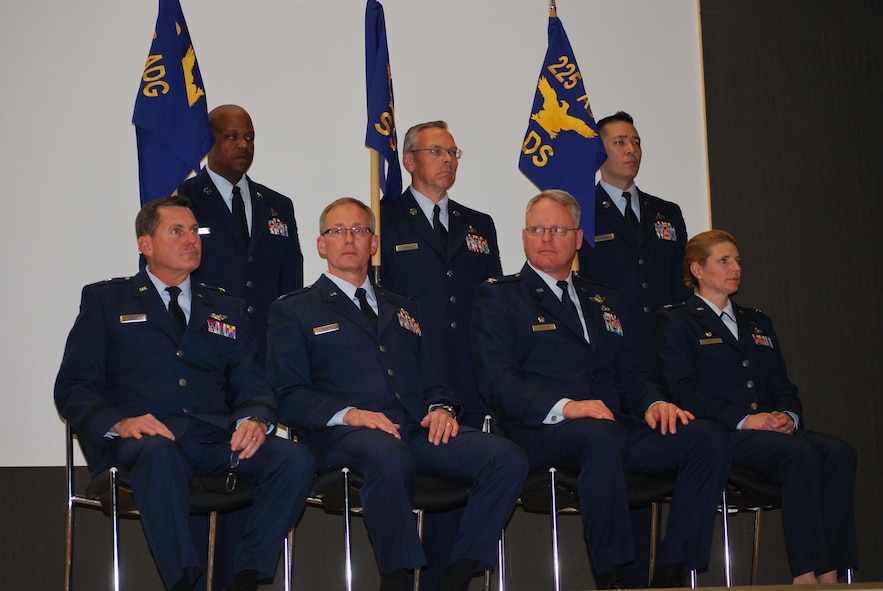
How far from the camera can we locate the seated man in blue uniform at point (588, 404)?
374cm

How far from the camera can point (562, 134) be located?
16.7 ft

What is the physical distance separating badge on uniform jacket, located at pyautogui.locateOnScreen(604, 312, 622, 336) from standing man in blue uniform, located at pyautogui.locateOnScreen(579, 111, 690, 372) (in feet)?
1.05

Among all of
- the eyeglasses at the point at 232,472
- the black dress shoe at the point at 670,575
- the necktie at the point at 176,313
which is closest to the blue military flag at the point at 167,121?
the necktie at the point at 176,313

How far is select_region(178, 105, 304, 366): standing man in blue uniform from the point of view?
14.5 feet

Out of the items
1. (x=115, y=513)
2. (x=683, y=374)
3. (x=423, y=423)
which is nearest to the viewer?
(x=115, y=513)

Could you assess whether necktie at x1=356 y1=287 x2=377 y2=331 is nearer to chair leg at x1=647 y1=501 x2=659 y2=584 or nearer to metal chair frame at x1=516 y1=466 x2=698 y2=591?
metal chair frame at x1=516 y1=466 x2=698 y2=591

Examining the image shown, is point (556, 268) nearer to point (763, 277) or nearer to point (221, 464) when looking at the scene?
point (221, 464)

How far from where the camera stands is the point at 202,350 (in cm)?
388

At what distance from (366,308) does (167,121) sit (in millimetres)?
1272

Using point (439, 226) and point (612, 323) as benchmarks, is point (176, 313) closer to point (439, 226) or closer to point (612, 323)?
point (439, 226)

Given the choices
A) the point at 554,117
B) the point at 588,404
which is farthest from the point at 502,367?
the point at 554,117

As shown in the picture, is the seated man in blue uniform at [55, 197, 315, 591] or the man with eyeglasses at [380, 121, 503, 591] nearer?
the seated man in blue uniform at [55, 197, 315, 591]

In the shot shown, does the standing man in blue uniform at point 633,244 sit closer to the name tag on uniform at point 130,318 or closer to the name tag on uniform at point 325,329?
the name tag on uniform at point 325,329

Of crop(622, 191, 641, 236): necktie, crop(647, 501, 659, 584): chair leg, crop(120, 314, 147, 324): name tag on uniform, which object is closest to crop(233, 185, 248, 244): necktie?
crop(120, 314, 147, 324): name tag on uniform
